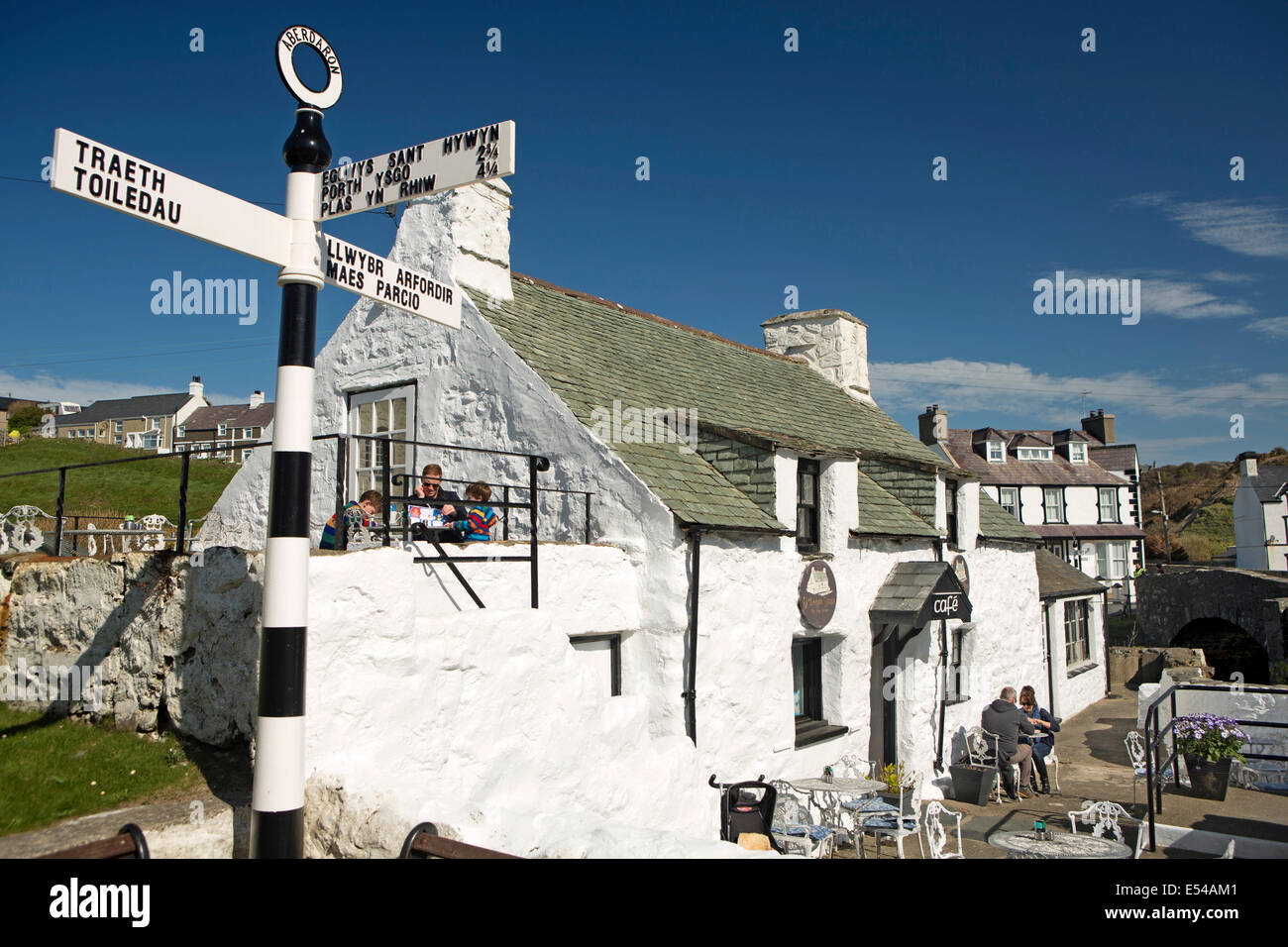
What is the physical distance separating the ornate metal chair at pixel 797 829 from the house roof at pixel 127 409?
66.7 m

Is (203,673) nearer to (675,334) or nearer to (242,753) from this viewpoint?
(242,753)

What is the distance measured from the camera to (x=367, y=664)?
5695mm

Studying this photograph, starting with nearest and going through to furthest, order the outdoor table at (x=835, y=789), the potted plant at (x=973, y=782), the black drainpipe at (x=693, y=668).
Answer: the black drainpipe at (x=693, y=668) < the outdoor table at (x=835, y=789) < the potted plant at (x=973, y=782)

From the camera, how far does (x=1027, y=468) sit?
44.4 metres

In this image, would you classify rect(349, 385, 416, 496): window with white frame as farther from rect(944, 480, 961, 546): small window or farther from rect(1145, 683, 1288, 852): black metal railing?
rect(1145, 683, 1288, 852): black metal railing

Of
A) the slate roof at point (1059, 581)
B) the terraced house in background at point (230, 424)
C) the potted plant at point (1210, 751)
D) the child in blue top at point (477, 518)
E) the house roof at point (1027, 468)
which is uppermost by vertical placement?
the terraced house in background at point (230, 424)

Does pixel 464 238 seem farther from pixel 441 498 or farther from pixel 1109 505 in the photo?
pixel 1109 505

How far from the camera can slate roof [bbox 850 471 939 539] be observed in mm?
11453

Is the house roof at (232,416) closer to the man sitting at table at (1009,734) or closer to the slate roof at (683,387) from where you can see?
the slate roof at (683,387)

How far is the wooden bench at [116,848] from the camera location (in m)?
3.35

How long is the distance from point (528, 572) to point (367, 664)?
2158 mm

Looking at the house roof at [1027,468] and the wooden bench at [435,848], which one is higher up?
the house roof at [1027,468]

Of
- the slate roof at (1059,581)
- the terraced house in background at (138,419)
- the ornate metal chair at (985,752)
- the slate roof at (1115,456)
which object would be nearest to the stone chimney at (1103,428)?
the slate roof at (1115,456)

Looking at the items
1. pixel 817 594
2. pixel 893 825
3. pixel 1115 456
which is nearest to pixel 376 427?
pixel 817 594
